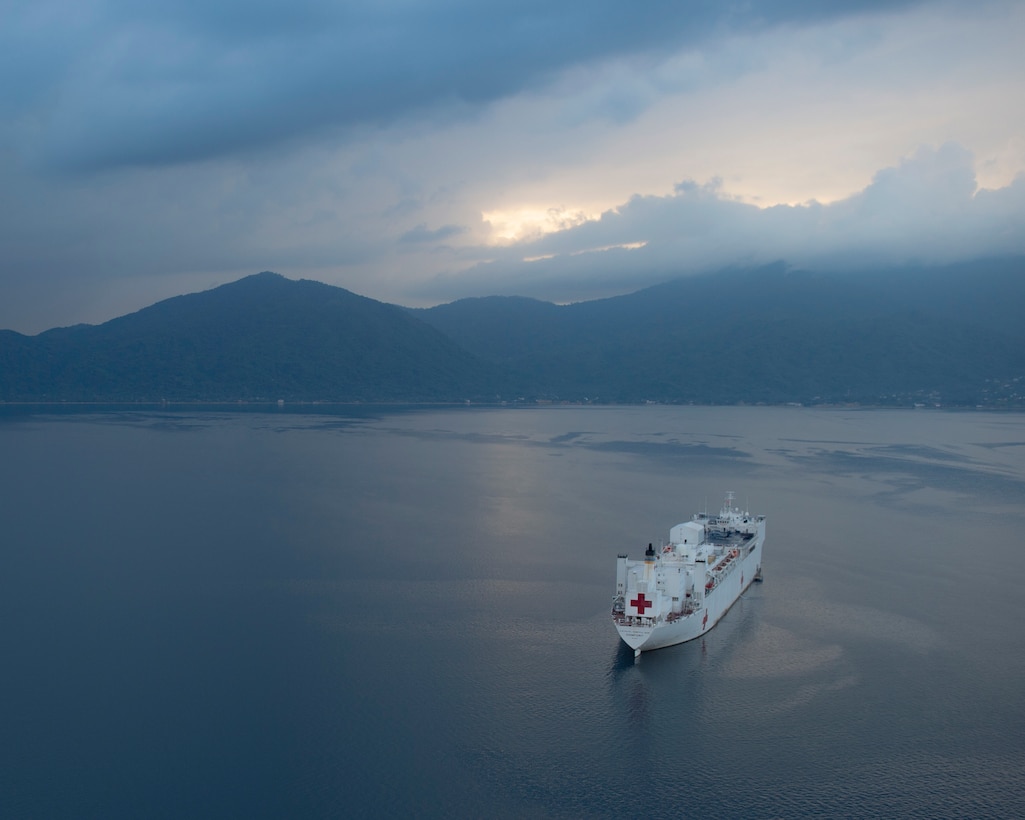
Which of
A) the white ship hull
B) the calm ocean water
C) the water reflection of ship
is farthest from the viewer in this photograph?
the white ship hull

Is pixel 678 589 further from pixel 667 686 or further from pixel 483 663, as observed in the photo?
pixel 483 663

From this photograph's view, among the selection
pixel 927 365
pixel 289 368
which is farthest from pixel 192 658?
pixel 927 365

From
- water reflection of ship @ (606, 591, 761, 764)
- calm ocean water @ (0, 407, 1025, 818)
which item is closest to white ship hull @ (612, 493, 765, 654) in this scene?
water reflection of ship @ (606, 591, 761, 764)

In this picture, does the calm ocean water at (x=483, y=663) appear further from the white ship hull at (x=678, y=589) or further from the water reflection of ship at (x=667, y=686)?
the white ship hull at (x=678, y=589)

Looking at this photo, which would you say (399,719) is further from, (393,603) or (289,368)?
(289,368)

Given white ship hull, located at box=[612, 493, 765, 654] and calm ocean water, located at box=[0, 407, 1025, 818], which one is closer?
calm ocean water, located at box=[0, 407, 1025, 818]

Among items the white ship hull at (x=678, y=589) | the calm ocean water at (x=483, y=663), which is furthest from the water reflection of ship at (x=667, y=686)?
the white ship hull at (x=678, y=589)

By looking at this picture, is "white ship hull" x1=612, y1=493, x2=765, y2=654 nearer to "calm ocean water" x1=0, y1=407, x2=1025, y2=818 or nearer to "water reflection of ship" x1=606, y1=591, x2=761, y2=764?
"water reflection of ship" x1=606, y1=591, x2=761, y2=764
